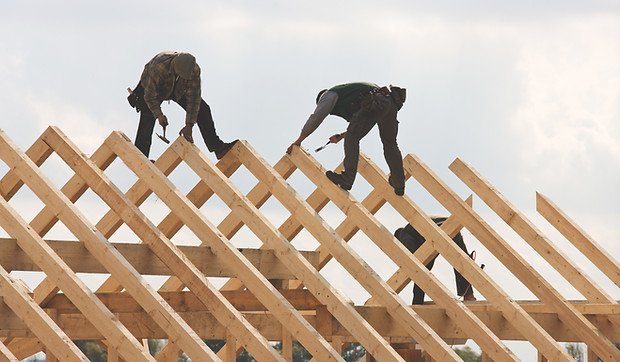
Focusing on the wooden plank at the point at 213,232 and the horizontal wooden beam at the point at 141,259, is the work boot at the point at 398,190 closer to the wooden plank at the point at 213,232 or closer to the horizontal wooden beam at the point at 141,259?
the horizontal wooden beam at the point at 141,259

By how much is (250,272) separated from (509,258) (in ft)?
10.2

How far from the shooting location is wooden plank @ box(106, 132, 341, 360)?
8.20 meters

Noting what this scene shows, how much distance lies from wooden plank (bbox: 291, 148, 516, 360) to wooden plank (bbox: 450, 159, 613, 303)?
1.41 metres

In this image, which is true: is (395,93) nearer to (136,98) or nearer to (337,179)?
(337,179)

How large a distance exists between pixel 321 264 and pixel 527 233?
220cm

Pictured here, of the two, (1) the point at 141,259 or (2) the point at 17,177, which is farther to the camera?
(2) the point at 17,177

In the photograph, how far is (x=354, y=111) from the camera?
10125mm

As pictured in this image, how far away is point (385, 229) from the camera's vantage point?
9.82 m

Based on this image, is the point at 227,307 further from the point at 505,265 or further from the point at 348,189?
the point at 505,265

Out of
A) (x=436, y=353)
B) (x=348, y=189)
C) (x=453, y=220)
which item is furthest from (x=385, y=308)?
(x=453, y=220)

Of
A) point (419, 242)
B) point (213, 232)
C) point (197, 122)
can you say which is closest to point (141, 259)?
point (213, 232)

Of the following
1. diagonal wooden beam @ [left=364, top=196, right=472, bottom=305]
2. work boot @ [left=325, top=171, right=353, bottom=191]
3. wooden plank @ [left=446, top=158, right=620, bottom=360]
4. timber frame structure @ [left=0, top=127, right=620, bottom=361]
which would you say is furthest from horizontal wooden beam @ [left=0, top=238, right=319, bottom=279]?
diagonal wooden beam @ [left=364, top=196, right=472, bottom=305]

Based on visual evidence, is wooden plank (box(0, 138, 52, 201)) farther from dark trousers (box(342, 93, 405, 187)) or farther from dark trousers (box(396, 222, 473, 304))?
dark trousers (box(396, 222, 473, 304))

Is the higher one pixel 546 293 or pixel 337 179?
pixel 337 179
